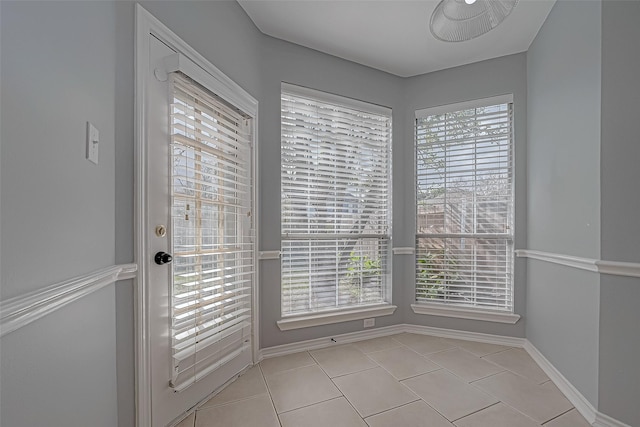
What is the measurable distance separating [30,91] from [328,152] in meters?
2.10

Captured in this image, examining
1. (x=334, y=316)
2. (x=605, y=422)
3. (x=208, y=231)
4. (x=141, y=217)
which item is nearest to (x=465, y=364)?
(x=605, y=422)

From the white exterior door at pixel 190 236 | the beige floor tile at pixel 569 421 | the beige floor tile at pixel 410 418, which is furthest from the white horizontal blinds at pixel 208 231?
the beige floor tile at pixel 569 421

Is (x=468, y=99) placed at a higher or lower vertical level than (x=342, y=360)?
higher

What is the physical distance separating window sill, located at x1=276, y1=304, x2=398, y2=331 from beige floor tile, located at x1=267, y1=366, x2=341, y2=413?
1.18ft

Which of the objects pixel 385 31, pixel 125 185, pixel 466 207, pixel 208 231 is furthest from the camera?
pixel 466 207

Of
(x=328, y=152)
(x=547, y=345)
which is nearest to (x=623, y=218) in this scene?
(x=547, y=345)

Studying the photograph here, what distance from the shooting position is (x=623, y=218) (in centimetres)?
152

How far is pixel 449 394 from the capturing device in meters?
1.86

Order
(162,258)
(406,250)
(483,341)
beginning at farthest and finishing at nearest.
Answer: (406,250) → (483,341) → (162,258)

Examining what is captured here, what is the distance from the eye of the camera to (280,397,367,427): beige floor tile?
1580 mm

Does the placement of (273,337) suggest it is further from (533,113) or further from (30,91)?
(533,113)

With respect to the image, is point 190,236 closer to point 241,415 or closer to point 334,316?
point 241,415

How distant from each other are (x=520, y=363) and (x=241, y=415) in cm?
206

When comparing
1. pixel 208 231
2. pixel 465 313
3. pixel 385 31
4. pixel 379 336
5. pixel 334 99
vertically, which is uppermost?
pixel 385 31
